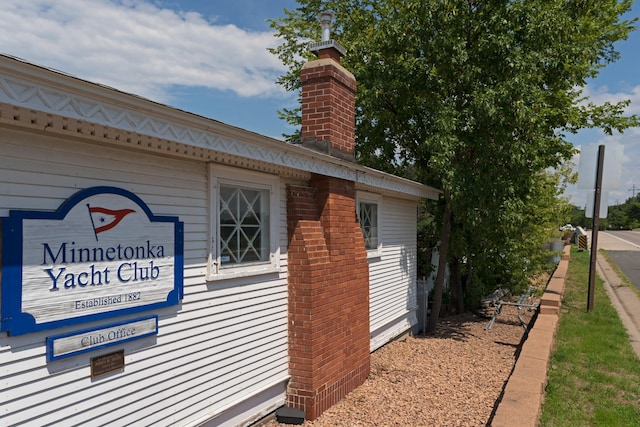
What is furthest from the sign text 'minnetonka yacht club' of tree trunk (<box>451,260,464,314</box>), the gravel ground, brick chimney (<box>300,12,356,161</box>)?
tree trunk (<box>451,260,464,314</box>)

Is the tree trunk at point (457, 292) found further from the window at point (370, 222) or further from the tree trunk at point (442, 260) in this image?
the window at point (370, 222)

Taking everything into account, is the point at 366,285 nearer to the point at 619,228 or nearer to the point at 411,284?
the point at 411,284

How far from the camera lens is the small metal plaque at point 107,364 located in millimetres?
3203

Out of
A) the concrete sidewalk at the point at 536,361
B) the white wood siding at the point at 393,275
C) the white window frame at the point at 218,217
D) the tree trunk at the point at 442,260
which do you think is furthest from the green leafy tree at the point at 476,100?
the white window frame at the point at 218,217

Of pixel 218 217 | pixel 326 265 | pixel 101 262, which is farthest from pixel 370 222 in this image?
pixel 101 262

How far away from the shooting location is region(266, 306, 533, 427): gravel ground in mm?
5348

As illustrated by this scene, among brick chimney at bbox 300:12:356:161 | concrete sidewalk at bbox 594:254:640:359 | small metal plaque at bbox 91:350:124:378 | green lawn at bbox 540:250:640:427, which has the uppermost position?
brick chimney at bbox 300:12:356:161

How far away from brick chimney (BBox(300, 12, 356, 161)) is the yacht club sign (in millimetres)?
2630

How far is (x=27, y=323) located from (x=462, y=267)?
11687 mm

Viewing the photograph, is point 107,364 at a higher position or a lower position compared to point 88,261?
lower

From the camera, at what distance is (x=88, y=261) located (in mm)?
3160

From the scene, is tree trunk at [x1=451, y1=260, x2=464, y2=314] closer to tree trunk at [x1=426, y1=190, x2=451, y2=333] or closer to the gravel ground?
tree trunk at [x1=426, y1=190, x2=451, y2=333]

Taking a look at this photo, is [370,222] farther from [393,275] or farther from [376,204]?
[393,275]

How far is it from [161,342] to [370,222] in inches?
182
